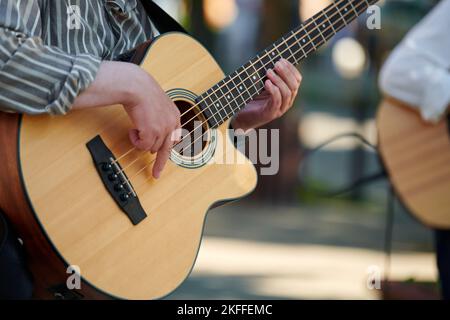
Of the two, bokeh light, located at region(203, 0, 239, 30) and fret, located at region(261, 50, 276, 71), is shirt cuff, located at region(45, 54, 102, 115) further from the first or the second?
bokeh light, located at region(203, 0, 239, 30)

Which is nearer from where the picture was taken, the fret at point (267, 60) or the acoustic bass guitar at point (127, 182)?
the acoustic bass guitar at point (127, 182)

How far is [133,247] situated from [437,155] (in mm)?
1841

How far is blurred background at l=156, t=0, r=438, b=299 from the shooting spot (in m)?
5.40

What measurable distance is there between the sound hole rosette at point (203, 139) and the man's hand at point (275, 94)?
20 cm

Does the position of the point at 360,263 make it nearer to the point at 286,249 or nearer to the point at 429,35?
the point at 286,249

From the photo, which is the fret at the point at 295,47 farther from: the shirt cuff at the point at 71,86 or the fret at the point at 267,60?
the shirt cuff at the point at 71,86

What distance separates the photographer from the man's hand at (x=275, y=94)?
2354 mm

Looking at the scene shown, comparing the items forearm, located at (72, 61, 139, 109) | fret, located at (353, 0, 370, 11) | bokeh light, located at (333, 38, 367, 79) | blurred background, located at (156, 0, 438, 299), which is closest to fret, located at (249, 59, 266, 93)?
fret, located at (353, 0, 370, 11)

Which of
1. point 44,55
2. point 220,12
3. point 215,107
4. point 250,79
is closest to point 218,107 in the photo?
point 215,107

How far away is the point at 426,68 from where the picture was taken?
10.8 feet

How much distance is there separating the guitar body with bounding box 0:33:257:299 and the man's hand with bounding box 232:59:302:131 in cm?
20

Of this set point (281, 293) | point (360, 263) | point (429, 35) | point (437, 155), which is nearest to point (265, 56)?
point (429, 35)

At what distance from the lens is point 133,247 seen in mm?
2010

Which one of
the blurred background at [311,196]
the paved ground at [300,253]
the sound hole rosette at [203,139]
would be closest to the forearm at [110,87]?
the sound hole rosette at [203,139]
